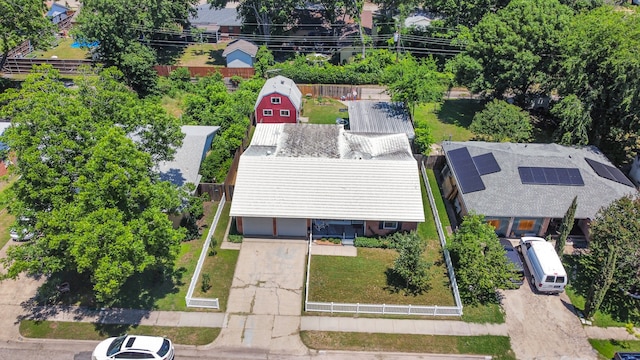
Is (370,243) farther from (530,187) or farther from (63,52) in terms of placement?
(63,52)

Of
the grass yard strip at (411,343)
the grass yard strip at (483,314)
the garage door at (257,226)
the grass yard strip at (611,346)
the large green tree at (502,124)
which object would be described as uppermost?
the large green tree at (502,124)

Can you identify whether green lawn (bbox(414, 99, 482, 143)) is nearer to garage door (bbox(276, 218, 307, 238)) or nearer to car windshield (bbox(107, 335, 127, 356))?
garage door (bbox(276, 218, 307, 238))

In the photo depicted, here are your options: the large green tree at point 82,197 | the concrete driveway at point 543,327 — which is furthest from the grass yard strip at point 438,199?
the large green tree at point 82,197

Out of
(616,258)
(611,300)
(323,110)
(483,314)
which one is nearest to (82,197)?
(483,314)

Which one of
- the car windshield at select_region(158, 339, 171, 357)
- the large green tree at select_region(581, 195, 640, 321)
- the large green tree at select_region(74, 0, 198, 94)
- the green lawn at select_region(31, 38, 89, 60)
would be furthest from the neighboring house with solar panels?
the green lawn at select_region(31, 38, 89, 60)

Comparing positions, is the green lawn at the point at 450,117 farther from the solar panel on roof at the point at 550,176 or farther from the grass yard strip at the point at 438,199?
the solar panel on roof at the point at 550,176
